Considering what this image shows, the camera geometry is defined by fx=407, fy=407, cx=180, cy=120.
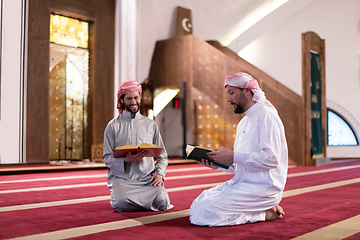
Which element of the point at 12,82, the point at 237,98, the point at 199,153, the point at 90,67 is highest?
the point at 90,67

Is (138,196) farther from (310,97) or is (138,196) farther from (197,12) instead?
(197,12)

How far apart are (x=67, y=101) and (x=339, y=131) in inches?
302

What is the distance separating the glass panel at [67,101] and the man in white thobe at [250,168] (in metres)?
6.33

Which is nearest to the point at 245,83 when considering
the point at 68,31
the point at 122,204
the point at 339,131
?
the point at 122,204

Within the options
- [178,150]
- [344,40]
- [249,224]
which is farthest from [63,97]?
[344,40]

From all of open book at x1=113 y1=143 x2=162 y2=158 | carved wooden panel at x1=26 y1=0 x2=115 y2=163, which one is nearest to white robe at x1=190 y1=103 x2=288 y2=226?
open book at x1=113 y1=143 x2=162 y2=158

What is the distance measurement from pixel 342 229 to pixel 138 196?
1.39 m

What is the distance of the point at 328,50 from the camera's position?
1178cm

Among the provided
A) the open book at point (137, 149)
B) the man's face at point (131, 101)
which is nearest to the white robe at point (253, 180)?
the open book at point (137, 149)

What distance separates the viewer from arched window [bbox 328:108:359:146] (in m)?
11.6

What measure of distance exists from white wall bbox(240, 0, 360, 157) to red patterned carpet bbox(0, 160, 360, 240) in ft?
25.6

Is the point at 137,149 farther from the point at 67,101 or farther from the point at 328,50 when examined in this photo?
the point at 328,50

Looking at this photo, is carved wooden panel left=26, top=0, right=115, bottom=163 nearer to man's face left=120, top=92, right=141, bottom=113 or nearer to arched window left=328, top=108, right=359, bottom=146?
man's face left=120, top=92, right=141, bottom=113

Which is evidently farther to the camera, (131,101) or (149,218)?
(131,101)
